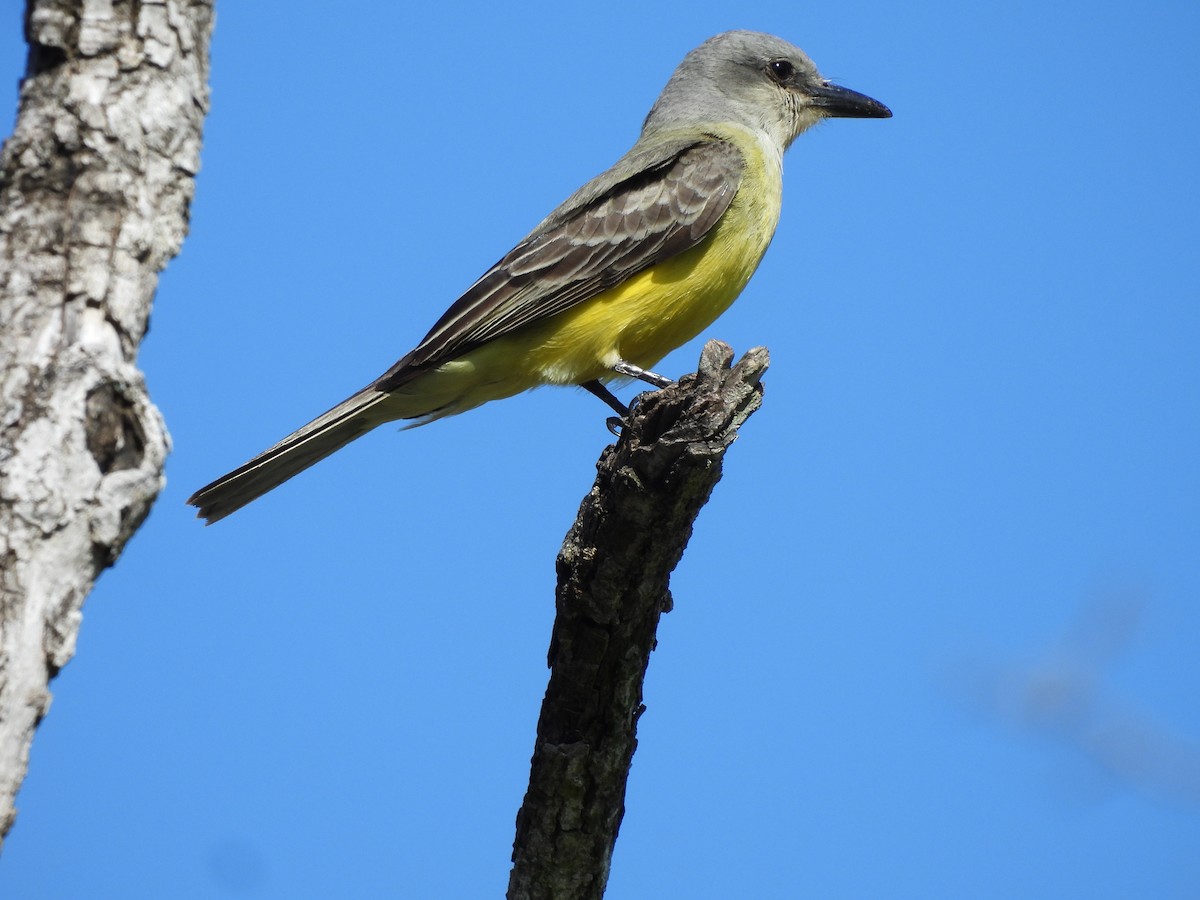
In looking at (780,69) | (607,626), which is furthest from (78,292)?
(780,69)

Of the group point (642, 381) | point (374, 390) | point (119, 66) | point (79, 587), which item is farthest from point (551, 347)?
point (79, 587)

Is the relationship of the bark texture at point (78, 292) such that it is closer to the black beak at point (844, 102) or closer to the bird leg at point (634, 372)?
the bird leg at point (634, 372)

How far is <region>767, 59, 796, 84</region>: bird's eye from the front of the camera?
9.46 m

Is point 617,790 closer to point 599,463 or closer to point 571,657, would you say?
point 571,657

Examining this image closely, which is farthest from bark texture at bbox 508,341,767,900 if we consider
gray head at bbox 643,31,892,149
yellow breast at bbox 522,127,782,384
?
gray head at bbox 643,31,892,149

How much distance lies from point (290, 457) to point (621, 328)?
2015 mm

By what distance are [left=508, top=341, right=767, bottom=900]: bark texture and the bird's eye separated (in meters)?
4.86

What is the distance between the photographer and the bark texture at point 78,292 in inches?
169

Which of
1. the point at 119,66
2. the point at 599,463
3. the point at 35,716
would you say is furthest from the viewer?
the point at 599,463

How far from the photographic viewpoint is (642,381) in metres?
7.28

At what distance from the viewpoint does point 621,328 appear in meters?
7.15

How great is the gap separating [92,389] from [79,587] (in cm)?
70

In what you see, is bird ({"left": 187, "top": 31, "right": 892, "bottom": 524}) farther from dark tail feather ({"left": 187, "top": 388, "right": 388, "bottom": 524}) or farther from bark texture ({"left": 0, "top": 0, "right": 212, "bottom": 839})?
bark texture ({"left": 0, "top": 0, "right": 212, "bottom": 839})

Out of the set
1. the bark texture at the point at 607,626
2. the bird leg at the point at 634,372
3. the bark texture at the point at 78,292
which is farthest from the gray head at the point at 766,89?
the bark texture at the point at 78,292
